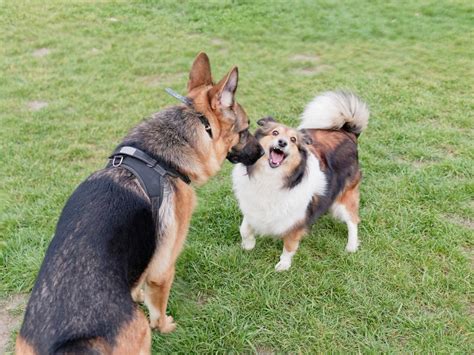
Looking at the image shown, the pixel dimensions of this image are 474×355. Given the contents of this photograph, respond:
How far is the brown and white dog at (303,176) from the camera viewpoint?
3168 millimetres

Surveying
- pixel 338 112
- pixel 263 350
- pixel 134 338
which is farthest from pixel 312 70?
pixel 134 338

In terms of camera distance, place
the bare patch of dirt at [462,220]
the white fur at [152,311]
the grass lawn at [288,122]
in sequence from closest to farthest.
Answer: the white fur at [152,311] → the grass lawn at [288,122] → the bare patch of dirt at [462,220]

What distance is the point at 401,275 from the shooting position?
327 cm

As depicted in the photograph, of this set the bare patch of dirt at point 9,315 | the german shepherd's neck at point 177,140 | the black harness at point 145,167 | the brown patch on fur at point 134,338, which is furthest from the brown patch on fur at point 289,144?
the bare patch of dirt at point 9,315

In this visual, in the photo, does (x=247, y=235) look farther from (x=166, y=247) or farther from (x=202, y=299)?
(x=166, y=247)

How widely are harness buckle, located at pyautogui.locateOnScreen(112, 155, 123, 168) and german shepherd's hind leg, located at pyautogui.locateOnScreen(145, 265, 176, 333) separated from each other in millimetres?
752

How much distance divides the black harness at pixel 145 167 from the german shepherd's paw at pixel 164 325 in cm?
99

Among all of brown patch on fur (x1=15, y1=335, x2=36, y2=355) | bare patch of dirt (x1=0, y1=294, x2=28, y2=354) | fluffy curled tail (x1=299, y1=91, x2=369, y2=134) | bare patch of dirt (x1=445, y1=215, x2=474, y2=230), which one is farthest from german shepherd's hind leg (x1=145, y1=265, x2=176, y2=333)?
bare patch of dirt (x1=445, y1=215, x2=474, y2=230)

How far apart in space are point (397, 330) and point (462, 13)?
9748mm

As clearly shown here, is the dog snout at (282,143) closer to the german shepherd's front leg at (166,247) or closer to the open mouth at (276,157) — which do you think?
the open mouth at (276,157)

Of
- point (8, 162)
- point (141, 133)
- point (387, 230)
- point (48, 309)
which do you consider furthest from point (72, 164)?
point (387, 230)

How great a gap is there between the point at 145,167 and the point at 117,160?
7.2 inches

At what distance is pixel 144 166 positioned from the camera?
7.50 feet

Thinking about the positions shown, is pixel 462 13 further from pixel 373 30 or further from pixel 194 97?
pixel 194 97
